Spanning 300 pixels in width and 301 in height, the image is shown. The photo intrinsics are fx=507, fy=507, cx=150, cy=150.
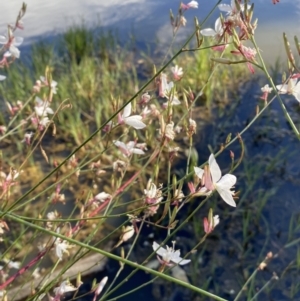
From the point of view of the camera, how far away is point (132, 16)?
13.0ft

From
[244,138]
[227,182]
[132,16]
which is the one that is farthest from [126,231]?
[132,16]

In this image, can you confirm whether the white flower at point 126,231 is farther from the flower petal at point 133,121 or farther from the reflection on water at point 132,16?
the reflection on water at point 132,16

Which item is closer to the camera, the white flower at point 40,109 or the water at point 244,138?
the white flower at point 40,109

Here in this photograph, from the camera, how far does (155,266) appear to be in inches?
82.7

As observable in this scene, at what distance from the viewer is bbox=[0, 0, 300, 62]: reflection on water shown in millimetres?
3498

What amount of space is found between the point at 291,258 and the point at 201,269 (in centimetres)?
37

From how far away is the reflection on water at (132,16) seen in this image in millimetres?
3498

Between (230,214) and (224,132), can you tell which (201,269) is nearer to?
(230,214)

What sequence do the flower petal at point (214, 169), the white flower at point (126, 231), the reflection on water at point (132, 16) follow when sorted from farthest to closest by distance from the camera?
the reflection on water at point (132, 16), the white flower at point (126, 231), the flower petal at point (214, 169)

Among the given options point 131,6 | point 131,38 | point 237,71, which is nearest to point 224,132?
point 237,71

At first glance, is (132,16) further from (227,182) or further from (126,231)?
(227,182)

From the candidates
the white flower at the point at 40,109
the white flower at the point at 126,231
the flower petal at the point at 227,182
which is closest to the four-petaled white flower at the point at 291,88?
the flower petal at the point at 227,182

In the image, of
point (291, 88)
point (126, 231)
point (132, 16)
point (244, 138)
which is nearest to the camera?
point (291, 88)

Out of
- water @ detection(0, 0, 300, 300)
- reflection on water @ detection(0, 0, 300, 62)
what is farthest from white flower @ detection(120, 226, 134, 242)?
reflection on water @ detection(0, 0, 300, 62)
